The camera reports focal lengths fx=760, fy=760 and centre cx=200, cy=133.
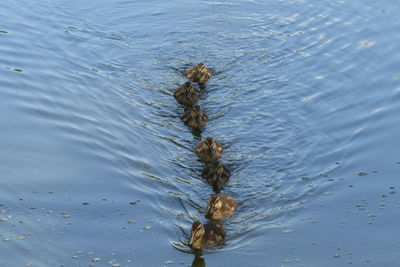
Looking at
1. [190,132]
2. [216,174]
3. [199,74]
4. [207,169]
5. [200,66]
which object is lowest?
[216,174]

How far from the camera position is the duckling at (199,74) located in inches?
440

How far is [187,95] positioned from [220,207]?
115 inches

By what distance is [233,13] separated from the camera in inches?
525

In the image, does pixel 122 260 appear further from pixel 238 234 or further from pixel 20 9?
pixel 20 9

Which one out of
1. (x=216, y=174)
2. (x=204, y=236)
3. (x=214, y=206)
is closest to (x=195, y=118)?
(x=216, y=174)

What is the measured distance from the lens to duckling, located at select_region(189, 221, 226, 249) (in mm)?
7578

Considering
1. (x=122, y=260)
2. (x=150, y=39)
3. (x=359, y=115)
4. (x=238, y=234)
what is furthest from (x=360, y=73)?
(x=122, y=260)

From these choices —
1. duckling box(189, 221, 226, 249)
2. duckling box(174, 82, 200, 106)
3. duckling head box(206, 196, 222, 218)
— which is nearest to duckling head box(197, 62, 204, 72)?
duckling box(174, 82, 200, 106)

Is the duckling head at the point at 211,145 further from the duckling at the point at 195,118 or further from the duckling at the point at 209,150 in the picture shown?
the duckling at the point at 195,118

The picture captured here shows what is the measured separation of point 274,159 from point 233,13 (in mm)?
4754

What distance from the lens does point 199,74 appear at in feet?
36.7

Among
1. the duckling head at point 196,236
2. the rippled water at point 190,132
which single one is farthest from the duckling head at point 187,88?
the duckling head at point 196,236

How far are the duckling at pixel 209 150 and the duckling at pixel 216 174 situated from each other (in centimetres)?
20

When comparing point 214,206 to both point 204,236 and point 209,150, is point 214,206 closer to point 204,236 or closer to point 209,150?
point 204,236
